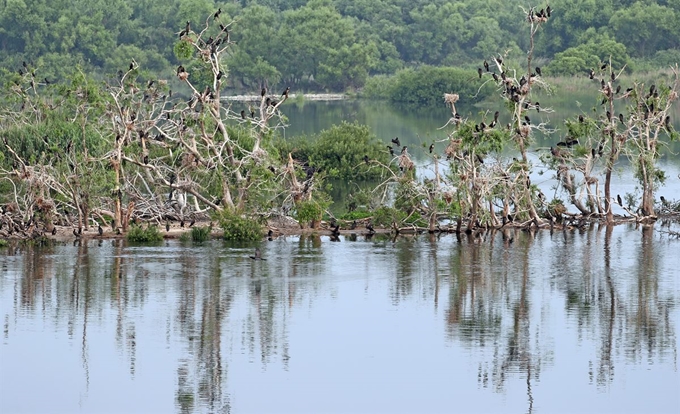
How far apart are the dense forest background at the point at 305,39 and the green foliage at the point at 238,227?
65974 millimetres

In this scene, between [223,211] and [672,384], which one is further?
[223,211]

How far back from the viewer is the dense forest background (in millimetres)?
102625

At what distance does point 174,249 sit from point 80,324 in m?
→ 5.74

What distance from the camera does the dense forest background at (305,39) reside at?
4040 inches

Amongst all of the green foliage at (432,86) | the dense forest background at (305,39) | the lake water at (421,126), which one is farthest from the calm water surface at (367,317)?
the dense forest background at (305,39)

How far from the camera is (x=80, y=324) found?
2300cm

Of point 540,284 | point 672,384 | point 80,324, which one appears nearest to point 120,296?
point 80,324

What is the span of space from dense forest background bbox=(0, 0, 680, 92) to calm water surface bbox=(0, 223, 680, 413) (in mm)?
66949

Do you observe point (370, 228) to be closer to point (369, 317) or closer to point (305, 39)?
point (369, 317)

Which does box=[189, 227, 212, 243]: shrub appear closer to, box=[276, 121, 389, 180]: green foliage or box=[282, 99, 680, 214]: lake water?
box=[282, 99, 680, 214]: lake water

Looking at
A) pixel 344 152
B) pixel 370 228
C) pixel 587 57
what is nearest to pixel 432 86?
pixel 587 57

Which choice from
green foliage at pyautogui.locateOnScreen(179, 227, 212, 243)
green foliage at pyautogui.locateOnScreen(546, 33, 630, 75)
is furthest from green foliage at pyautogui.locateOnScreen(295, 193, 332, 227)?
green foliage at pyautogui.locateOnScreen(546, 33, 630, 75)

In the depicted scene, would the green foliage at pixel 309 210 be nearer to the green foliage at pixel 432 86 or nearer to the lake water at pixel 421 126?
the lake water at pixel 421 126

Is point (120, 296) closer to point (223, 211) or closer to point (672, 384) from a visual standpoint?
point (223, 211)
